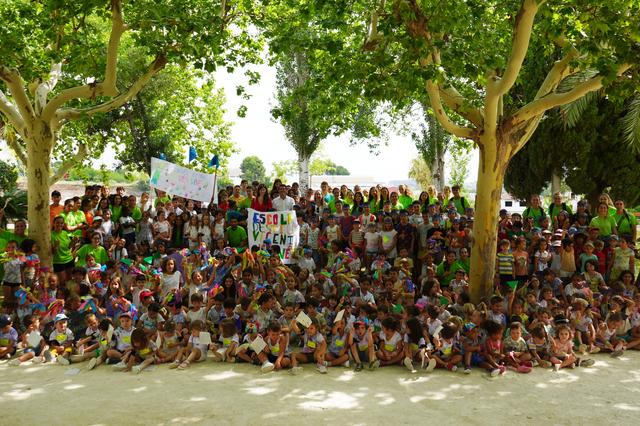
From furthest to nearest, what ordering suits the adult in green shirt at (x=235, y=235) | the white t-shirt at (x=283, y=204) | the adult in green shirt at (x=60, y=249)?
1. the white t-shirt at (x=283, y=204)
2. the adult in green shirt at (x=235, y=235)
3. the adult in green shirt at (x=60, y=249)

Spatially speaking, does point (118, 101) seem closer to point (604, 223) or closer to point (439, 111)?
point (439, 111)

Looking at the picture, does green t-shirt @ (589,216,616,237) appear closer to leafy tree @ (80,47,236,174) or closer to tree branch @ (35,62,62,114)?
tree branch @ (35,62,62,114)

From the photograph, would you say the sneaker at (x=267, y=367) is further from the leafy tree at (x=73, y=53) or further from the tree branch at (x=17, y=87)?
the tree branch at (x=17, y=87)

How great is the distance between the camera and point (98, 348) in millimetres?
8336

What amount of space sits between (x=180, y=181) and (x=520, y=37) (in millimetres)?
7346

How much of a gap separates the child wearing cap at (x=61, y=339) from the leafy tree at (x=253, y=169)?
72.2m

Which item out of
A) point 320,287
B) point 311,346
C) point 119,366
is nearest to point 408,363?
point 311,346

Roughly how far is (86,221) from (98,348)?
3893mm

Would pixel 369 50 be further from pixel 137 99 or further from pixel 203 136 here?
pixel 203 136

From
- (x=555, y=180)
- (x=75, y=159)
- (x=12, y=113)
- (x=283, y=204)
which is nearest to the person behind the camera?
(x=12, y=113)

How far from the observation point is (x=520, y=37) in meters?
8.52

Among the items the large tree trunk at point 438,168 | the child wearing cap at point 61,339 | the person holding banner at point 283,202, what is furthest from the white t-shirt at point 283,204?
the large tree trunk at point 438,168

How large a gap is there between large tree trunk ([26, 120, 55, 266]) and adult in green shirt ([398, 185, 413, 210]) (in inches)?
269

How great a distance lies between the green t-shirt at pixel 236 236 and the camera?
11.7 m
